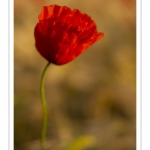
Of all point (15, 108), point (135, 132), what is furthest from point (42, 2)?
point (135, 132)

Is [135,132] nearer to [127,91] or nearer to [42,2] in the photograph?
[127,91]

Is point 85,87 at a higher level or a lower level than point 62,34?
lower
